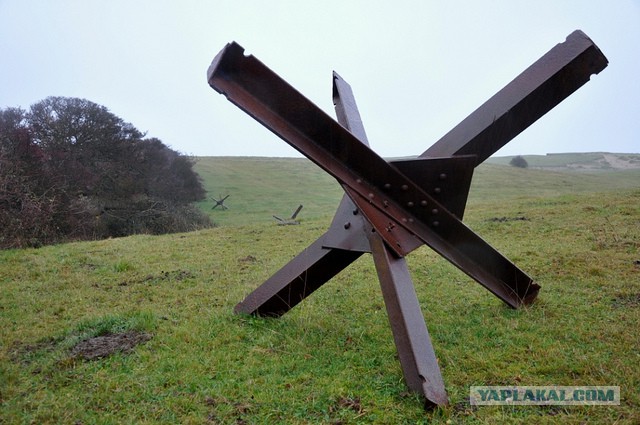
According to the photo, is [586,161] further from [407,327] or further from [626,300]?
[407,327]

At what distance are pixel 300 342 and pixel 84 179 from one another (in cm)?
2641

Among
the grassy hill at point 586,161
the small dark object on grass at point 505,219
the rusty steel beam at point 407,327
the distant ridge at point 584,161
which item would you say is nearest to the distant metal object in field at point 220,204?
the small dark object on grass at point 505,219

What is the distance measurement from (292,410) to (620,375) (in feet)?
8.15

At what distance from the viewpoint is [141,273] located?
832cm

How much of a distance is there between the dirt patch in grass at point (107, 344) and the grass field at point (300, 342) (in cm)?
7

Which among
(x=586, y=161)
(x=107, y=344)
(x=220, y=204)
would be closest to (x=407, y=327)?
(x=107, y=344)

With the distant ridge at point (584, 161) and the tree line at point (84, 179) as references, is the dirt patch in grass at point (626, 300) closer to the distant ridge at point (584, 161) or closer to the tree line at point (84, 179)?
the tree line at point (84, 179)

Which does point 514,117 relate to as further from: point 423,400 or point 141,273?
point 141,273

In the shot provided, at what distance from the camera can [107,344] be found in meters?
4.45

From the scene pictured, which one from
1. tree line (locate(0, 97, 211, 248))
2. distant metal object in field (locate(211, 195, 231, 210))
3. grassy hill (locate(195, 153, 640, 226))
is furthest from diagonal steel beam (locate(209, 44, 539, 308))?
distant metal object in field (locate(211, 195, 231, 210))

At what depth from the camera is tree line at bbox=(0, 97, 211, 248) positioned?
1622 cm

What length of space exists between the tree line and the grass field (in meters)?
8.77

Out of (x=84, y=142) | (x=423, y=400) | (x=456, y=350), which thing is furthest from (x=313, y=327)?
(x=84, y=142)

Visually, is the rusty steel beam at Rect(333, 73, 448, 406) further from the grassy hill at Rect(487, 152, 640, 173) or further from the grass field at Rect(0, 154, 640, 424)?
the grassy hill at Rect(487, 152, 640, 173)
